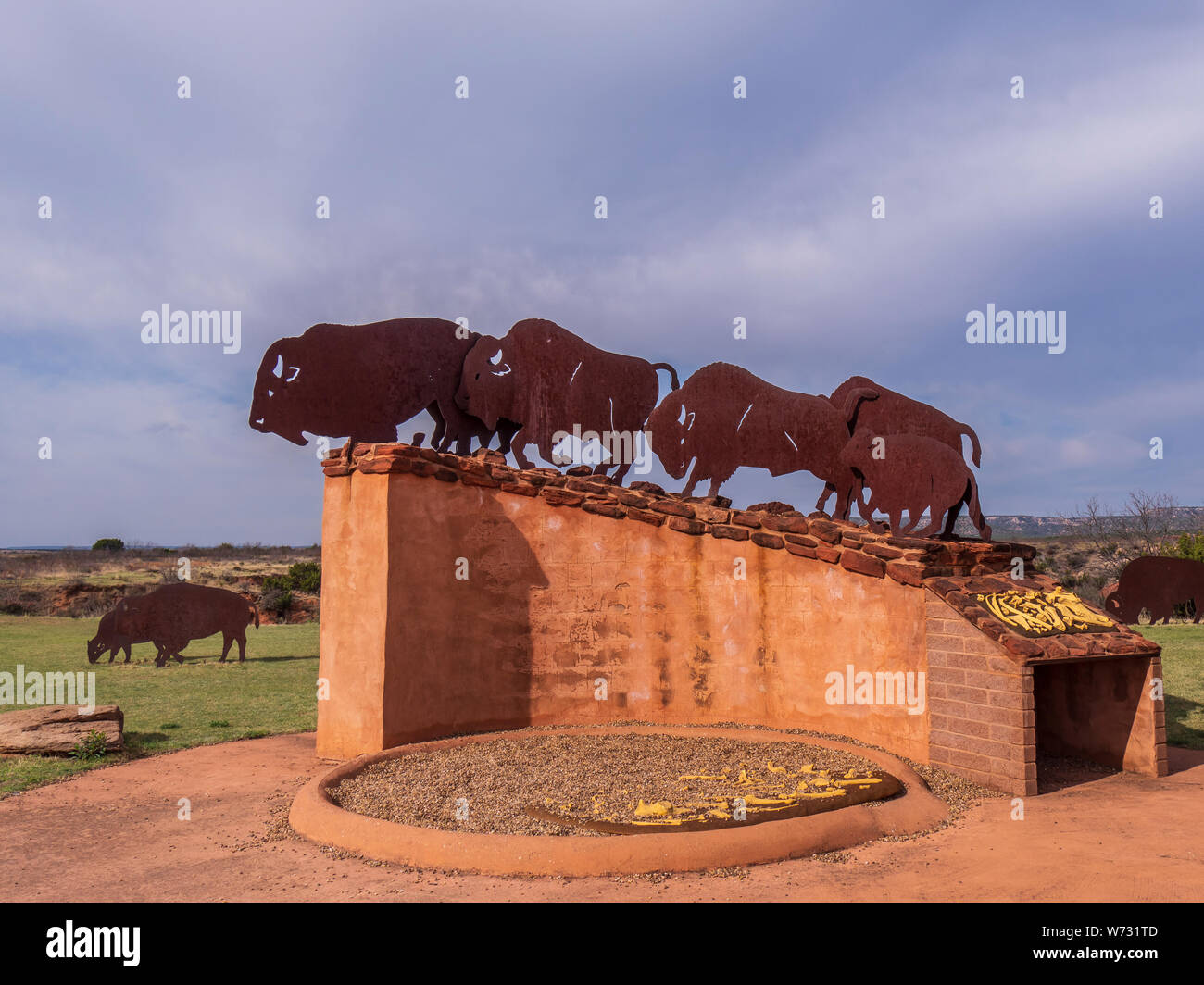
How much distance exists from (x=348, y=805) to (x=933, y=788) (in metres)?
5.32

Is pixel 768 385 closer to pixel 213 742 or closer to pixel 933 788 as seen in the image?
pixel 933 788

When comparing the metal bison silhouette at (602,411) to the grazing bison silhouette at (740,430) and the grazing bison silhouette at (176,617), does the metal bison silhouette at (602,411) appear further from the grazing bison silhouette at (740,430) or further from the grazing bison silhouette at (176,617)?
the grazing bison silhouette at (176,617)

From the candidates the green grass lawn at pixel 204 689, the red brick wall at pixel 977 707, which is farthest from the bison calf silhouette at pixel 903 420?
the green grass lawn at pixel 204 689

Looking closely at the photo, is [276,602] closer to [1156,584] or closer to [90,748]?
[90,748]

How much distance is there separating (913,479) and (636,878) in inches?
256

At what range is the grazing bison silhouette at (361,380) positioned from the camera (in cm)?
926

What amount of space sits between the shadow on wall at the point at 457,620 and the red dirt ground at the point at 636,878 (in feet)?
5.70

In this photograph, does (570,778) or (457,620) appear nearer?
(570,778)

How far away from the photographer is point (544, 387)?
33.6ft

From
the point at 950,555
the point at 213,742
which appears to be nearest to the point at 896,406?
the point at 950,555

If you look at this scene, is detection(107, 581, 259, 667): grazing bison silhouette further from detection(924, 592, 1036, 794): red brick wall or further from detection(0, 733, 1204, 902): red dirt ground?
detection(924, 592, 1036, 794): red brick wall

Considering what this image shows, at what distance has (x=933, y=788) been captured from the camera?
734 cm

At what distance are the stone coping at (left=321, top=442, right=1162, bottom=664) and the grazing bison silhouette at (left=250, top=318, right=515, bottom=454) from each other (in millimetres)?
408

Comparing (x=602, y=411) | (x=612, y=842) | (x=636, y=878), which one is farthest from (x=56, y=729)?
(x=636, y=878)
